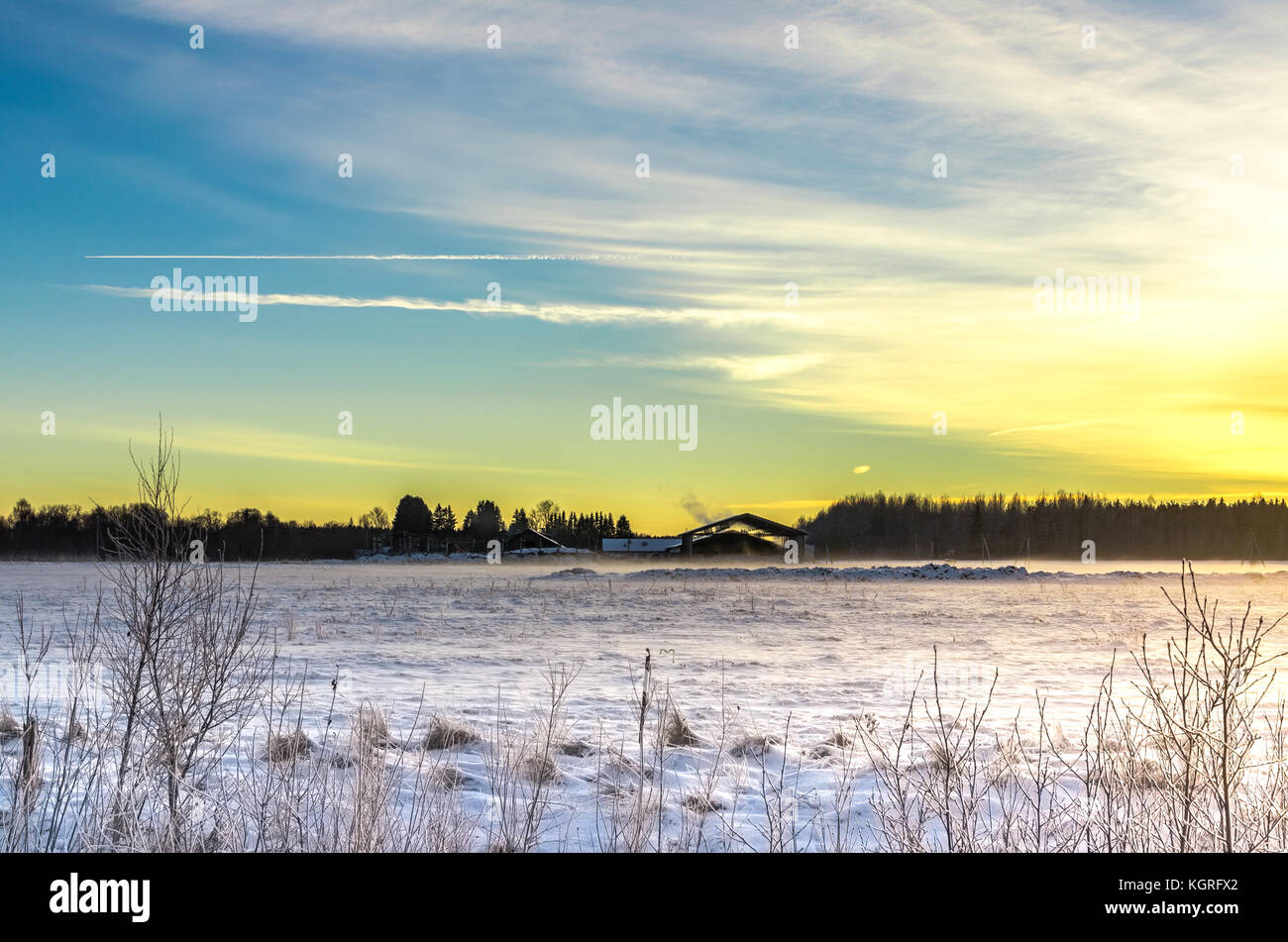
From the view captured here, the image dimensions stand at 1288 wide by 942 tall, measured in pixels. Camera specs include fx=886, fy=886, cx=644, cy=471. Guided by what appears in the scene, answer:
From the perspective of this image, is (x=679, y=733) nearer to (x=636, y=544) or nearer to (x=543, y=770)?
(x=543, y=770)

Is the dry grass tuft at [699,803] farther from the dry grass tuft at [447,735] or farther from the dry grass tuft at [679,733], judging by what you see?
the dry grass tuft at [447,735]

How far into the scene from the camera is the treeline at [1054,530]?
10200 cm

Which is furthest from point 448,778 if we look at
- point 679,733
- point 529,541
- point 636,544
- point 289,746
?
point 529,541

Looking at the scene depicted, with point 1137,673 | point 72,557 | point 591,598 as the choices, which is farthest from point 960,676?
point 72,557

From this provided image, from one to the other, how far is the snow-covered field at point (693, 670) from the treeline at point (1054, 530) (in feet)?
202

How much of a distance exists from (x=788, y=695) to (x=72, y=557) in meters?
86.7

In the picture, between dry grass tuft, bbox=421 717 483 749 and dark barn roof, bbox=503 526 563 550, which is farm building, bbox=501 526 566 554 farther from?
dry grass tuft, bbox=421 717 483 749

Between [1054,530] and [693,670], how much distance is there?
111 metres

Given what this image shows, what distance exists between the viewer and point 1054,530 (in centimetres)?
11550

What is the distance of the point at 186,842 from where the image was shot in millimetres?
6539
